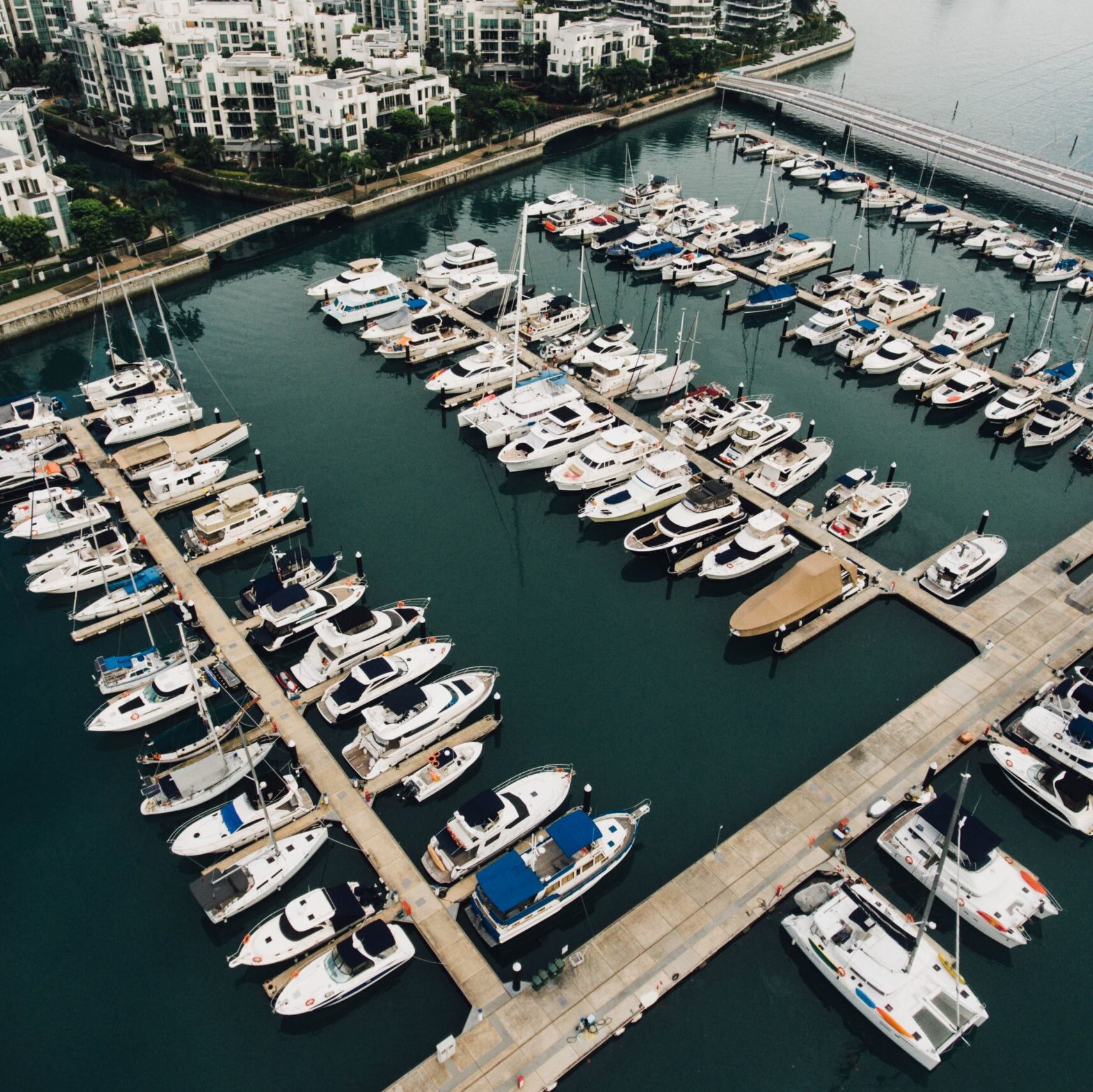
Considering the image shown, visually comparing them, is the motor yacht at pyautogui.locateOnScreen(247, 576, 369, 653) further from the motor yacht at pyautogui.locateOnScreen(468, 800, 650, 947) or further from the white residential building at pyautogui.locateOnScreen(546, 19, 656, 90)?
the white residential building at pyautogui.locateOnScreen(546, 19, 656, 90)

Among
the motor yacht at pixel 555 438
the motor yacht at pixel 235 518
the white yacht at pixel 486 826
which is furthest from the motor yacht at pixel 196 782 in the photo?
the motor yacht at pixel 555 438

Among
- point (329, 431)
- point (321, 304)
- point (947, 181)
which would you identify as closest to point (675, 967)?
point (329, 431)

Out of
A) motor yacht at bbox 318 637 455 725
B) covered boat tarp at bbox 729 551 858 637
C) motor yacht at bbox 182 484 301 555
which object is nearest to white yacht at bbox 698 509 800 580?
covered boat tarp at bbox 729 551 858 637

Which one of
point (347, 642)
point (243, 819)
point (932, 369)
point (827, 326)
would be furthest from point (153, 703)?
point (932, 369)

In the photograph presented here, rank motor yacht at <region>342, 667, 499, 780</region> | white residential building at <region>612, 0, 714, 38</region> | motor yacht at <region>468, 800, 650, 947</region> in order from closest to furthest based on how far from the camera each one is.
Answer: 1. motor yacht at <region>468, 800, 650, 947</region>
2. motor yacht at <region>342, 667, 499, 780</region>
3. white residential building at <region>612, 0, 714, 38</region>

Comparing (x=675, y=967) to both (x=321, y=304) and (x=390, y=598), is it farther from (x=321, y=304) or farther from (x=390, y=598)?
(x=321, y=304)

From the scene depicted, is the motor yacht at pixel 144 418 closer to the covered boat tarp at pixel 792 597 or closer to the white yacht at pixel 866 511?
the covered boat tarp at pixel 792 597
